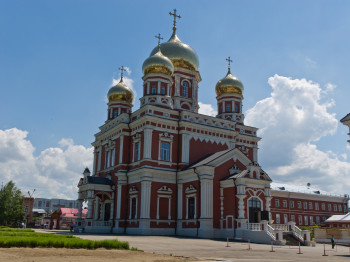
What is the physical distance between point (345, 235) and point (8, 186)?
44055 millimetres

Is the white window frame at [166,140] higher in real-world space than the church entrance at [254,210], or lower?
higher

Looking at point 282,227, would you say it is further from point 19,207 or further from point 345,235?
point 19,207

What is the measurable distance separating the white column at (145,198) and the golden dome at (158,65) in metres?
10.4

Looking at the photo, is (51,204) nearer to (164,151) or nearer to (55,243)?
(164,151)

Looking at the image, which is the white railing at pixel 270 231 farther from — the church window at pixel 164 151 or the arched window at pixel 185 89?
the arched window at pixel 185 89

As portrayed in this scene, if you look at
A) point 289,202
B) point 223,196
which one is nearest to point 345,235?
point 223,196

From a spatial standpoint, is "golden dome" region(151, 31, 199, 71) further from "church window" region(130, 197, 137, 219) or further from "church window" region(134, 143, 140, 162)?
"church window" region(130, 197, 137, 219)

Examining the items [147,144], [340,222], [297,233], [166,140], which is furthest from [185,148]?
[340,222]

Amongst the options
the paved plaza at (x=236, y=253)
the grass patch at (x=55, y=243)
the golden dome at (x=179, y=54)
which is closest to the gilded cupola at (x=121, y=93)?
the golden dome at (x=179, y=54)

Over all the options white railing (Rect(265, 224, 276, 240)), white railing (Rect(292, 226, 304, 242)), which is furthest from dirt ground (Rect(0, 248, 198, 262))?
white railing (Rect(292, 226, 304, 242))

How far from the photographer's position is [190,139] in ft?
102

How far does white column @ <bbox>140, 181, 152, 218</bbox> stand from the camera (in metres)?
28.1

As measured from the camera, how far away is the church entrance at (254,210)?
86.3 feet

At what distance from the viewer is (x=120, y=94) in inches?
1506
